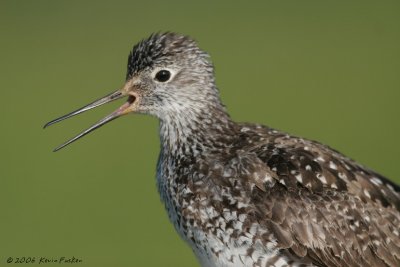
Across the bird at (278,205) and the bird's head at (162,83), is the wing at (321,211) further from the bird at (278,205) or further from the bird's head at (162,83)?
the bird's head at (162,83)

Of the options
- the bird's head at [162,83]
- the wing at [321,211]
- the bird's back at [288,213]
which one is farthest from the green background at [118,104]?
the wing at [321,211]

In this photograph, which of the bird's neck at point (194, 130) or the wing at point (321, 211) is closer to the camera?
the wing at point (321, 211)

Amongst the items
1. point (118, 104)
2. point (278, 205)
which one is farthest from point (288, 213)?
point (118, 104)

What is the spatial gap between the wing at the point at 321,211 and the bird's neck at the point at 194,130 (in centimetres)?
70

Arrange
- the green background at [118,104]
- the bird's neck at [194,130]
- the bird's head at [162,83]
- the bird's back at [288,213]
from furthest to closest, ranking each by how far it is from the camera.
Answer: the green background at [118,104], the bird's head at [162,83], the bird's neck at [194,130], the bird's back at [288,213]

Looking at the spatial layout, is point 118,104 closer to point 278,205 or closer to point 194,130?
point 194,130

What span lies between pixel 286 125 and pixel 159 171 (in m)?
10.2

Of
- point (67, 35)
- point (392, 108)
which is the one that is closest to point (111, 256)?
point (392, 108)

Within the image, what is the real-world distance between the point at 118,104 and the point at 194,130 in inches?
378

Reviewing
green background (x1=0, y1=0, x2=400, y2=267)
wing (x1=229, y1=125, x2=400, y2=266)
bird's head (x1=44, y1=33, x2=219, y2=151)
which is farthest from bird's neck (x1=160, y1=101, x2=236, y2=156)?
green background (x1=0, y1=0, x2=400, y2=267)

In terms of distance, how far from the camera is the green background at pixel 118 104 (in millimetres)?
15516

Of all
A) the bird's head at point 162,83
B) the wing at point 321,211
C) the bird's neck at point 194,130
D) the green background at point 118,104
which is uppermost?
the green background at point 118,104

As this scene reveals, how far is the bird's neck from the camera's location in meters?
9.19

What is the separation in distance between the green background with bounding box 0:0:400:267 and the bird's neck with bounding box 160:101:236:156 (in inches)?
188
